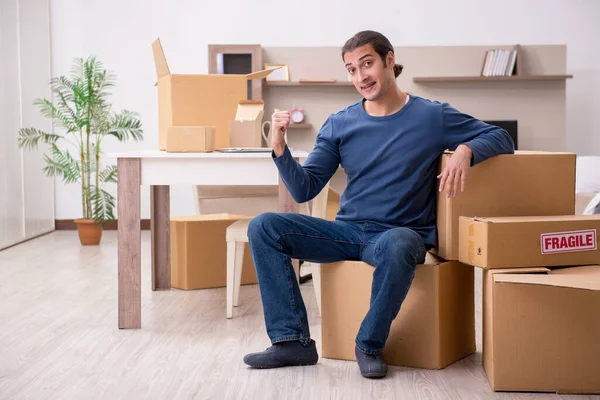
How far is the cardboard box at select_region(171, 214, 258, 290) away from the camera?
146 inches

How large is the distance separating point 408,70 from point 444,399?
4.60 m

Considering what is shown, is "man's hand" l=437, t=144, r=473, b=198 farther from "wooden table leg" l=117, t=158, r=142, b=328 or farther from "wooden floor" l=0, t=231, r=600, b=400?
"wooden table leg" l=117, t=158, r=142, b=328

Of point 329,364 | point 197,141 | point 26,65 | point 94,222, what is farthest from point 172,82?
point 26,65

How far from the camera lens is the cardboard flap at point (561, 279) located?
1963mm

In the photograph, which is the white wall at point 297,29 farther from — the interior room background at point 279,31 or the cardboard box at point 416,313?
the cardboard box at point 416,313

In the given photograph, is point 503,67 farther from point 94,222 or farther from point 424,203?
point 424,203

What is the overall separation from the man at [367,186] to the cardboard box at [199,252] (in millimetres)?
1267

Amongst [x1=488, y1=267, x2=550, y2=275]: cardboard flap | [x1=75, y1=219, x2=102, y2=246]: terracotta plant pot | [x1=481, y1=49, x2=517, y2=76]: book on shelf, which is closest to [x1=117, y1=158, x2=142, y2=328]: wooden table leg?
[x1=488, y1=267, x2=550, y2=275]: cardboard flap

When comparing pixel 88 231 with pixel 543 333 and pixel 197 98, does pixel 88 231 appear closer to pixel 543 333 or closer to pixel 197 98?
pixel 197 98

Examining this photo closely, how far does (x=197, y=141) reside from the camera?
9.64ft

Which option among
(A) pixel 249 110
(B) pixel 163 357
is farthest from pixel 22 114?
(B) pixel 163 357

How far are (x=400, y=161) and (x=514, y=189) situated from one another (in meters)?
0.34

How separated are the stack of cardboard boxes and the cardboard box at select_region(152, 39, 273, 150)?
3.39 feet

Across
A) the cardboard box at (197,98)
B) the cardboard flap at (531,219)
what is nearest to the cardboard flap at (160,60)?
the cardboard box at (197,98)
